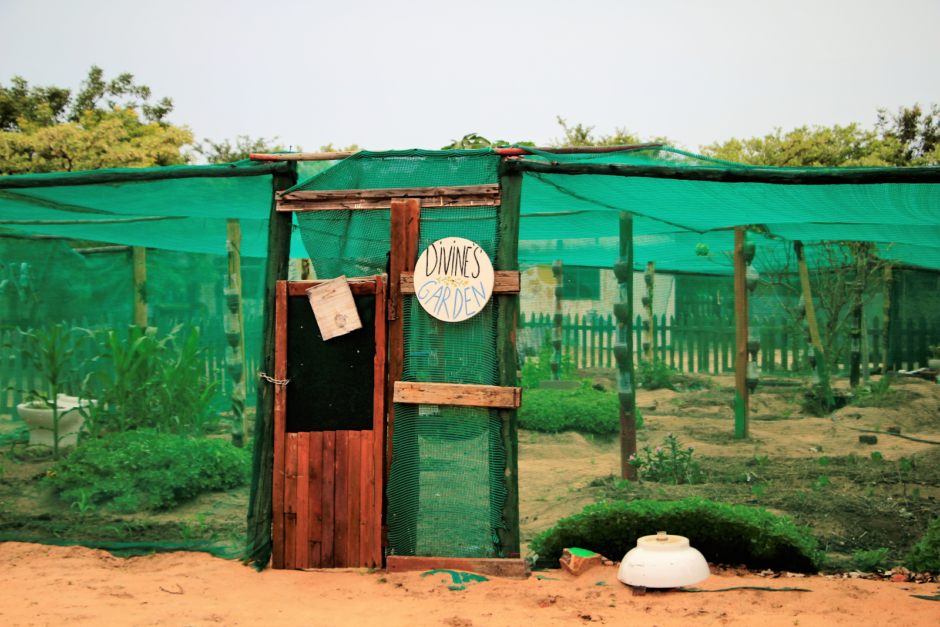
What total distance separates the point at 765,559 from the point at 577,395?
499 centimetres

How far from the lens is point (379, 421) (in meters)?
3.89

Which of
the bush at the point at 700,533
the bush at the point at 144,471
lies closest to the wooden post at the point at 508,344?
the bush at the point at 700,533

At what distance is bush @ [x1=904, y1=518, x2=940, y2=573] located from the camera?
3.65m

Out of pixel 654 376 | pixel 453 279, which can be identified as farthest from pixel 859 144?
pixel 453 279

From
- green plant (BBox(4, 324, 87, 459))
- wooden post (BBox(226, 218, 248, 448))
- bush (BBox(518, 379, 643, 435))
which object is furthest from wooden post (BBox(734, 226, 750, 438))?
green plant (BBox(4, 324, 87, 459))

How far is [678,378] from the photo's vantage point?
1101 cm

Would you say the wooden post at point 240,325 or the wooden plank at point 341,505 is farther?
the wooden post at point 240,325

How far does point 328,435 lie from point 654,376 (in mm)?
8085

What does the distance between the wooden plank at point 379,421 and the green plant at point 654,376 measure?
7892 millimetres

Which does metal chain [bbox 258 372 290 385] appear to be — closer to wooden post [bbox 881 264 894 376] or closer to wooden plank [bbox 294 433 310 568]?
wooden plank [bbox 294 433 310 568]

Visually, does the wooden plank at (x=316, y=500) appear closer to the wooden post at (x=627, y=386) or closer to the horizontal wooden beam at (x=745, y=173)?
the horizontal wooden beam at (x=745, y=173)

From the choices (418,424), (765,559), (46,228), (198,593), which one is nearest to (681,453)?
(765,559)

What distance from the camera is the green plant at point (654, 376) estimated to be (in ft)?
35.9

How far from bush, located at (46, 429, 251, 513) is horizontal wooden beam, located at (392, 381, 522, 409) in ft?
8.28
